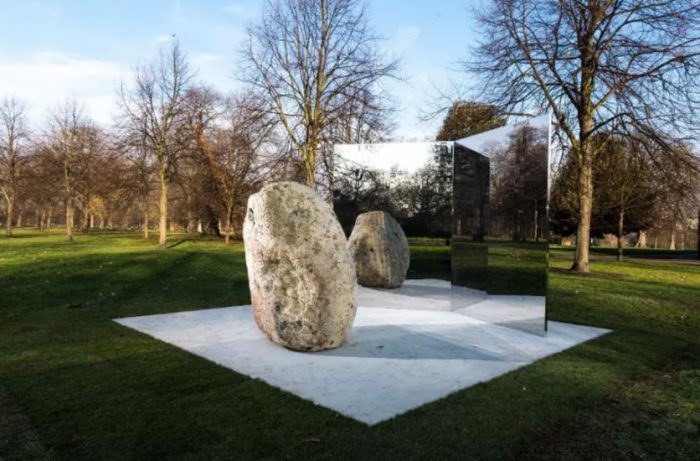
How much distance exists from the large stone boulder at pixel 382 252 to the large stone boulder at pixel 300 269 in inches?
206

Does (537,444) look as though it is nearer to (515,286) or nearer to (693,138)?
(515,286)

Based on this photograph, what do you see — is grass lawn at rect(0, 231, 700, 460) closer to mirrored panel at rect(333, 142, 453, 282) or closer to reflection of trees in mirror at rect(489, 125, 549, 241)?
reflection of trees in mirror at rect(489, 125, 549, 241)

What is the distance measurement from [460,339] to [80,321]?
611 centimetres

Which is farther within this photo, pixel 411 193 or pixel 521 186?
pixel 411 193

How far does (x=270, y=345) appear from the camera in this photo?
6.54m

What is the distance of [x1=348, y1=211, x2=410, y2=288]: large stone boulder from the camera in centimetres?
1164

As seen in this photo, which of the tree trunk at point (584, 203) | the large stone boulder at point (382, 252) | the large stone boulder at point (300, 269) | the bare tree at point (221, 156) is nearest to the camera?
the large stone boulder at point (300, 269)

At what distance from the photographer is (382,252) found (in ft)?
38.1

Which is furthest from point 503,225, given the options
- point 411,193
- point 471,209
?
point 411,193

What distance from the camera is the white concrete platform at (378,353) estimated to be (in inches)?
192

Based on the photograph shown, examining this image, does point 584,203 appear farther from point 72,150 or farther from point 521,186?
point 72,150

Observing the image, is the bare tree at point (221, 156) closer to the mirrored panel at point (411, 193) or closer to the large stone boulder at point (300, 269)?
the mirrored panel at point (411, 193)

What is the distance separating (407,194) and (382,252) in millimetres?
1526

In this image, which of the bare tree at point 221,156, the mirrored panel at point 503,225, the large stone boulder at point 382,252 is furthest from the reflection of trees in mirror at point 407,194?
the bare tree at point 221,156
